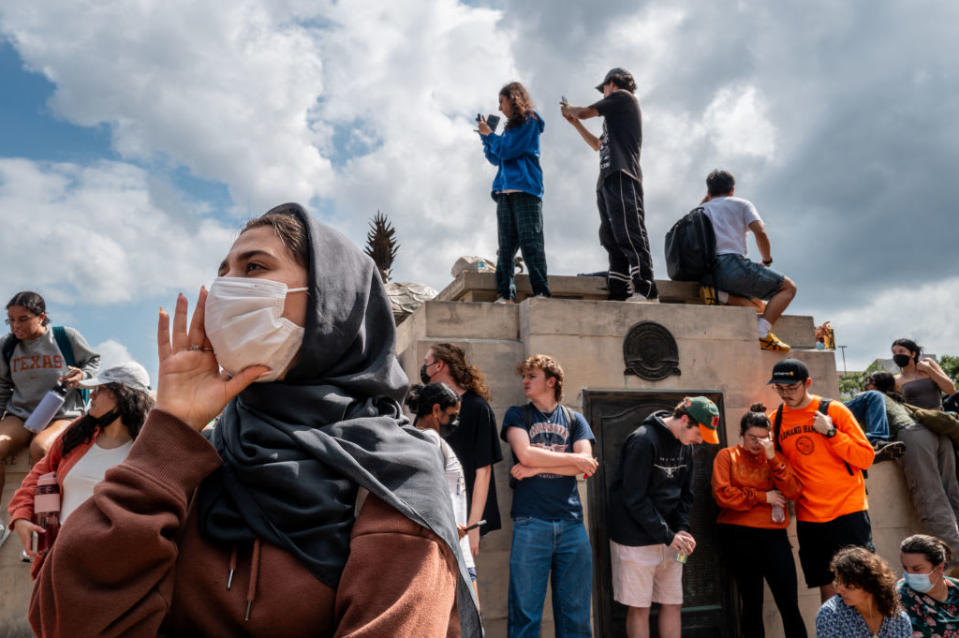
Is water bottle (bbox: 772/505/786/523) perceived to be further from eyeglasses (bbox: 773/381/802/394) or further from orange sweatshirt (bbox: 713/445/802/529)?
eyeglasses (bbox: 773/381/802/394)

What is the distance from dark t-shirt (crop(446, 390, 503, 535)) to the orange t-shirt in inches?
99.5

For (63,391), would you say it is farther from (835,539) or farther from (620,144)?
(835,539)

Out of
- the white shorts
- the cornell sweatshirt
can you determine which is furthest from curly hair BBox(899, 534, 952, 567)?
the cornell sweatshirt

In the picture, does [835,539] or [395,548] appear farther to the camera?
[835,539]

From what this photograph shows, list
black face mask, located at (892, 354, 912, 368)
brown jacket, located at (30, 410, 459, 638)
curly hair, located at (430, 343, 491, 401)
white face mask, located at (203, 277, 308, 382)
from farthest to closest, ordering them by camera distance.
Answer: black face mask, located at (892, 354, 912, 368)
curly hair, located at (430, 343, 491, 401)
white face mask, located at (203, 277, 308, 382)
brown jacket, located at (30, 410, 459, 638)

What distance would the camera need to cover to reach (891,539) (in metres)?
7.12

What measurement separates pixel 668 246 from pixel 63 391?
238 inches

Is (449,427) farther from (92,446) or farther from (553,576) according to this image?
(92,446)

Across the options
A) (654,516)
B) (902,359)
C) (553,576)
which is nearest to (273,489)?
(553,576)

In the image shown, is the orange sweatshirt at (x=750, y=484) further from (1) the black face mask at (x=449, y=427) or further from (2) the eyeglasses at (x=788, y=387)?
(1) the black face mask at (x=449, y=427)

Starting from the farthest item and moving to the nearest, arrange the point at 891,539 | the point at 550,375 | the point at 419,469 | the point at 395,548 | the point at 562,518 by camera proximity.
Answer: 1. the point at 891,539
2. the point at 550,375
3. the point at 562,518
4. the point at 419,469
5. the point at 395,548

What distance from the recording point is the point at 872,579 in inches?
181

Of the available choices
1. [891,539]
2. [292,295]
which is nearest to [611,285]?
[891,539]

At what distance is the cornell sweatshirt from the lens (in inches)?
238
